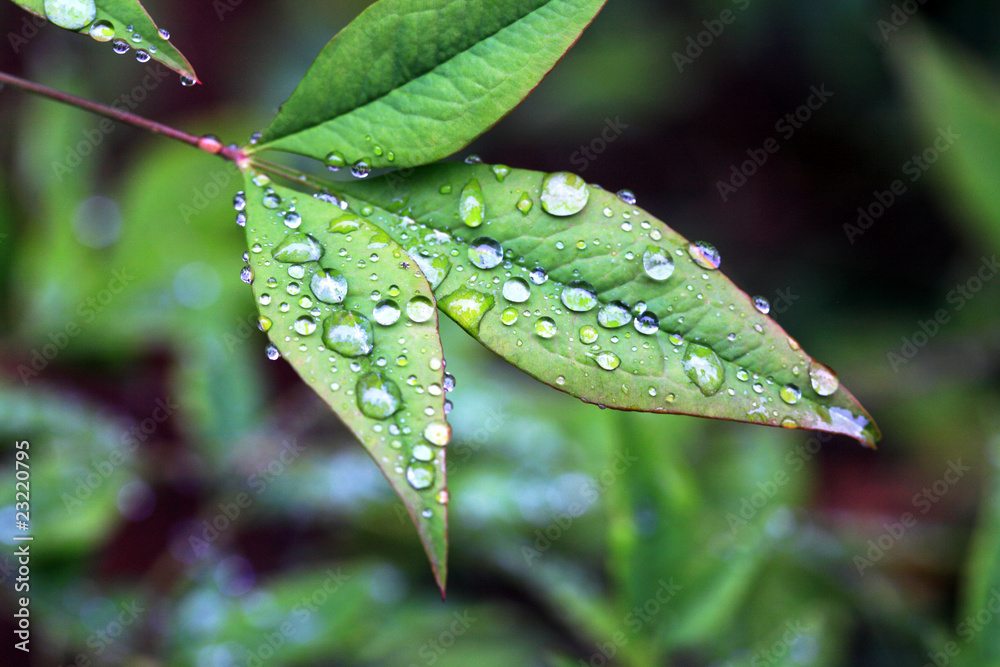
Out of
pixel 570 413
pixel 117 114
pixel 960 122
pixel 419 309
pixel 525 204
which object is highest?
pixel 960 122

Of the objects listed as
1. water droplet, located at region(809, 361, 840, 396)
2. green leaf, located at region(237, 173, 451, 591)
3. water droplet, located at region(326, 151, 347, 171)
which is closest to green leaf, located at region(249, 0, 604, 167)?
water droplet, located at region(326, 151, 347, 171)

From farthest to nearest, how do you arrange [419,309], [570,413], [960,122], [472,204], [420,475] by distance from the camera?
1. [960,122]
2. [570,413]
3. [472,204]
4. [419,309]
5. [420,475]

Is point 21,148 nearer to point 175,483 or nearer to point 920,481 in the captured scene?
point 175,483

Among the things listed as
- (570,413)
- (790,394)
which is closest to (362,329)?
(790,394)

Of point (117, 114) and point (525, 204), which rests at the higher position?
point (525, 204)

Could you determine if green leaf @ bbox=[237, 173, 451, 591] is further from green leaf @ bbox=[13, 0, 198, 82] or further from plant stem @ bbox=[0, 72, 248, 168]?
green leaf @ bbox=[13, 0, 198, 82]

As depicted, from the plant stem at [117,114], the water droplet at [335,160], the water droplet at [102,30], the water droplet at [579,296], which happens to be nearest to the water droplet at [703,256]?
the water droplet at [579,296]

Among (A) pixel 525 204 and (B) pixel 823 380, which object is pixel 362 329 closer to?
(A) pixel 525 204

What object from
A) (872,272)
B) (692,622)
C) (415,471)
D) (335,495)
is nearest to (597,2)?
(415,471)
